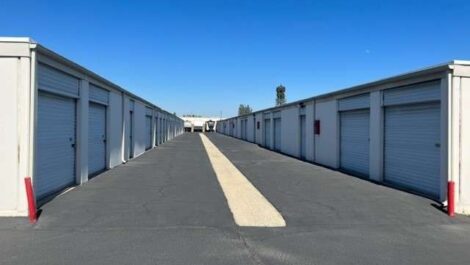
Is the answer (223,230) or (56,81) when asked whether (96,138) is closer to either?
(56,81)

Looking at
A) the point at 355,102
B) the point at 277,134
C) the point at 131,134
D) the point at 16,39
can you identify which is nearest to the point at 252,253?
the point at 16,39

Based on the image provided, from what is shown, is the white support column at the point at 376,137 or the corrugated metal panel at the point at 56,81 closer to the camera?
the corrugated metal panel at the point at 56,81

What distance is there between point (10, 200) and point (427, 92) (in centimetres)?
938

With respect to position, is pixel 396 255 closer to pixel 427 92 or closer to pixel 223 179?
pixel 427 92

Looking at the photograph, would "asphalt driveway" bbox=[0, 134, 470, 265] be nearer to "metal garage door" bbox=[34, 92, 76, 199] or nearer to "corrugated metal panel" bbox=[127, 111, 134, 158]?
"metal garage door" bbox=[34, 92, 76, 199]

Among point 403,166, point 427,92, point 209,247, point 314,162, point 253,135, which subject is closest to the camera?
point 209,247

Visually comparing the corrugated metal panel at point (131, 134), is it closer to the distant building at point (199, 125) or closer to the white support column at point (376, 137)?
the white support column at point (376, 137)

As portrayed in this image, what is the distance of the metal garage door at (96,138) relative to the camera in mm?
14891

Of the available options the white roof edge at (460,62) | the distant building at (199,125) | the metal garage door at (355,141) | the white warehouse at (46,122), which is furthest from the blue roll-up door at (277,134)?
the distant building at (199,125)

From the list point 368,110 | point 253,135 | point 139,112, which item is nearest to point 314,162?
point 368,110

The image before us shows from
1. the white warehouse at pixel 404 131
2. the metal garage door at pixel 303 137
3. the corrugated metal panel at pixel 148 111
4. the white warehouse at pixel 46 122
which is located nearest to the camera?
the white warehouse at pixel 46 122

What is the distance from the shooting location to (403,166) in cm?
1253

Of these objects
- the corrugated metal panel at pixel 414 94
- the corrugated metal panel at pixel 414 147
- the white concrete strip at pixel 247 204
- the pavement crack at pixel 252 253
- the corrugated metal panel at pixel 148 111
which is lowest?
the pavement crack at pixel 252 253

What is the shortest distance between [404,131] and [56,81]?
8.90m
